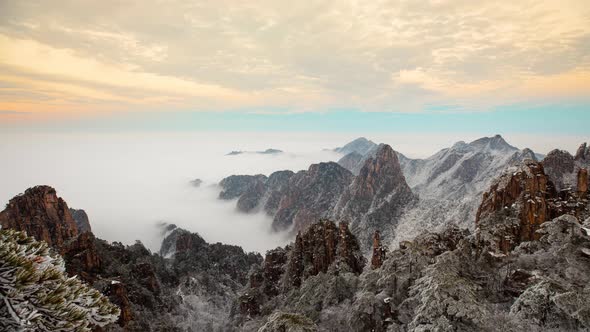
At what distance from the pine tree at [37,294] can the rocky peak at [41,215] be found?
114 metres

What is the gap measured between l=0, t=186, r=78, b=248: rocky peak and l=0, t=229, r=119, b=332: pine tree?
114 meters

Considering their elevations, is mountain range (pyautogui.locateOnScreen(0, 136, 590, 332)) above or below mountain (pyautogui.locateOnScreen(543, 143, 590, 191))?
below

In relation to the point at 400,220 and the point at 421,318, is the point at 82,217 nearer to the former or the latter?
the point at 400,220

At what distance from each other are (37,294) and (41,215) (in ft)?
410

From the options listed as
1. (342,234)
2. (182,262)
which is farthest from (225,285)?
(342,234)

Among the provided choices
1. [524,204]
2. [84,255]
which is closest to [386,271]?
[524,204]

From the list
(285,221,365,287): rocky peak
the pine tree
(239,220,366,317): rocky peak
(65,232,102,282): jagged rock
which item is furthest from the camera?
(65,232,102,282): jagged rock

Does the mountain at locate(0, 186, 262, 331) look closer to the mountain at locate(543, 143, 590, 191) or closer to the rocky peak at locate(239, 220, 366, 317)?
the rocky peak at locate(239, 220, 366, 317)

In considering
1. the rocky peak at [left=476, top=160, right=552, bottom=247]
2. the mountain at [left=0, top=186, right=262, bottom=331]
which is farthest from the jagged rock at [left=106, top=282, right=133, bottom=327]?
the rocky peak at [left=476, top=160, right=552, bottom=247]

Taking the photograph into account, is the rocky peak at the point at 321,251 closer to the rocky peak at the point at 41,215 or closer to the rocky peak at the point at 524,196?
the rocky peak at the point at 524,196

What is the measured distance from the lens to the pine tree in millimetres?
5543

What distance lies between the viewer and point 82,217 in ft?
603

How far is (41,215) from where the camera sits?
10269cm

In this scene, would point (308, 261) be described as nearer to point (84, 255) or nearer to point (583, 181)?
point (84, 255)
